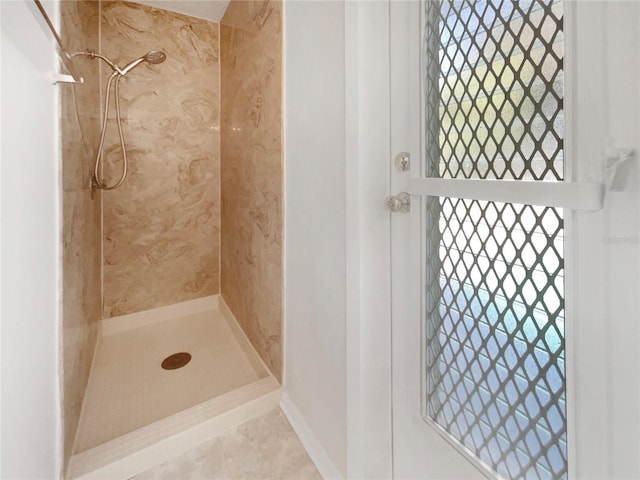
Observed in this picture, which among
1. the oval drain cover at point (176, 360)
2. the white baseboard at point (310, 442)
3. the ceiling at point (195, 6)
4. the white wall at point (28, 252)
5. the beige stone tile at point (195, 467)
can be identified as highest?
the ceiling at point (195, 6)

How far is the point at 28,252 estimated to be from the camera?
2.23 ft

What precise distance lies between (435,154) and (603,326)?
0.46 metres

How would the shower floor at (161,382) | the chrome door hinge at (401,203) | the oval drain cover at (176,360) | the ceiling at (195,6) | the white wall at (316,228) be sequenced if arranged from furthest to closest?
1. the ceiling at (195,6)
2. the oval drain cover at (176,360)
3. the shower floor at (161,382)
4. the white wall at (316,228)
5. the chrome door hinge at (401,203)

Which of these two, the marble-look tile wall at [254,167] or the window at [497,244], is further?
the marble-look tile wall at [254,167]

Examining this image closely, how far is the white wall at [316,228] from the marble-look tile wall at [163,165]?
4.16 ft

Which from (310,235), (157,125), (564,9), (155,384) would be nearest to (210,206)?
(157,125)

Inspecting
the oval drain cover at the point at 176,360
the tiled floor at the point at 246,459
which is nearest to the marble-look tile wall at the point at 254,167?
the tiled floor at the point at 246,459

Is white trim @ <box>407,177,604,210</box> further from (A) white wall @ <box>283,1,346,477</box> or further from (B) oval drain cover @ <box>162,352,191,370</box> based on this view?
(B) oval drain cover @ <box>162,352,191,370</box>

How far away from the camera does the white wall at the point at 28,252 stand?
0.56 metres

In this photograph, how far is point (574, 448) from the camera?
0.50 m

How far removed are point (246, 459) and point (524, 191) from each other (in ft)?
3.88

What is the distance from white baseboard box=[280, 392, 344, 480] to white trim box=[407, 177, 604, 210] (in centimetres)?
90

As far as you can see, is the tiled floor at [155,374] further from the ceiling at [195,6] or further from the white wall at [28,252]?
the ceiling at [195,6]

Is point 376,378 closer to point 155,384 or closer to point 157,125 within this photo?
point 155,384
